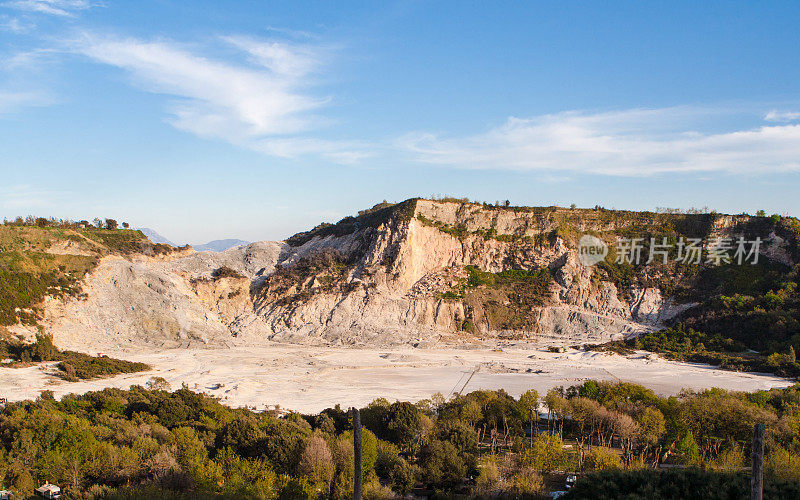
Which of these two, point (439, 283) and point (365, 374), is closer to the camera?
point (365, 374)

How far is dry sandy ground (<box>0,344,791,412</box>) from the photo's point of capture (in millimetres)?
30156

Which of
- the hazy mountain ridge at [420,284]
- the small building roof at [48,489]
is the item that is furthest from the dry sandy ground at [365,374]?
the small building roof at [48,489]

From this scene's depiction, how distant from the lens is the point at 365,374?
119 ft

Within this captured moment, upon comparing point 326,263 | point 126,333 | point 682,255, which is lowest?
point 126,333

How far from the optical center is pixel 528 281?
5581 centimetres

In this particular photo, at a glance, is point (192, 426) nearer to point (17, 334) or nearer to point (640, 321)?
point (17, 334)

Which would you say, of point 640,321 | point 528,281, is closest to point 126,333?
point 528,281

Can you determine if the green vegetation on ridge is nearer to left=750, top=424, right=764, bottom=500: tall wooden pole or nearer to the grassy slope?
left=750, top=424, right=764, bottom=500: tall wooden pole

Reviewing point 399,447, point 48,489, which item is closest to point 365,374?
point 399,447

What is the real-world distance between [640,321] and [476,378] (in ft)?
83.6

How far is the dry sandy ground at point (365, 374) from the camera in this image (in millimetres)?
30156

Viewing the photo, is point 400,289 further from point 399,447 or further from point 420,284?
point 399,447

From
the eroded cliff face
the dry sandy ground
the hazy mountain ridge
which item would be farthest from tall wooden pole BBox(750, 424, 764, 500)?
the eroded cliff face

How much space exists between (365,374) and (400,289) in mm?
17535
